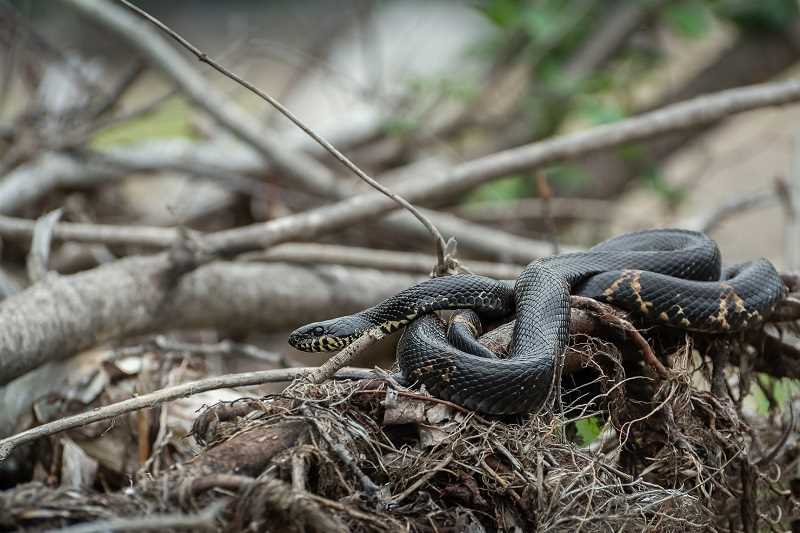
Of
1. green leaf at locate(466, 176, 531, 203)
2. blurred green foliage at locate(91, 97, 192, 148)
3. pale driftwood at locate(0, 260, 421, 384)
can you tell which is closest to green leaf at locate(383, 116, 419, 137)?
green leaf at locate(466, 176, 531, 203)

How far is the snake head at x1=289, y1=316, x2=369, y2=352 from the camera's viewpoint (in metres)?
4.74

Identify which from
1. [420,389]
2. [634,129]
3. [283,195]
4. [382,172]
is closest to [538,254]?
[634,129]

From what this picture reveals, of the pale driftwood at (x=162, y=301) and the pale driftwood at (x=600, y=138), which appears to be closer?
the pale driftwood at (x=162, y=301)

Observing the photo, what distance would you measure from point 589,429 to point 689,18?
8.91m

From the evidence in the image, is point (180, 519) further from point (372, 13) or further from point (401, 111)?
point (372, 13)

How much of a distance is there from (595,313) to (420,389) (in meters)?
1.14

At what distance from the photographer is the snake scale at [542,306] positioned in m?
3.61

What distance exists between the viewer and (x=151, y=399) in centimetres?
370

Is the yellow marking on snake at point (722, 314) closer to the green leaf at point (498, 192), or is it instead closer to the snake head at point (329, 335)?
the snake head at point (329, 335)

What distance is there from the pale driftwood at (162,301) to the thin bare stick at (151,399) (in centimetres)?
151

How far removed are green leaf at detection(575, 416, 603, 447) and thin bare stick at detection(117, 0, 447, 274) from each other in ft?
3.92

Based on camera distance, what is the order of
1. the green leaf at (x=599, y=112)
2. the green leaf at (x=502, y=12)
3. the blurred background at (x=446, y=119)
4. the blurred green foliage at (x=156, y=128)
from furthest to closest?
the blurred green foliage at (x=156, y=128) < the green leaf at (x=502, y=12) < the green leaf at (x=599, y=112) < the blurred background at (x=446, y=119)

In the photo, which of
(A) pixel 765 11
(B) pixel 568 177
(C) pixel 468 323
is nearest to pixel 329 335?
(C) pixel 468 323

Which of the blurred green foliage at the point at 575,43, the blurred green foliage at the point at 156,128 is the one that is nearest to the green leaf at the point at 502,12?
the blurred green foliage at the point at 575,43
